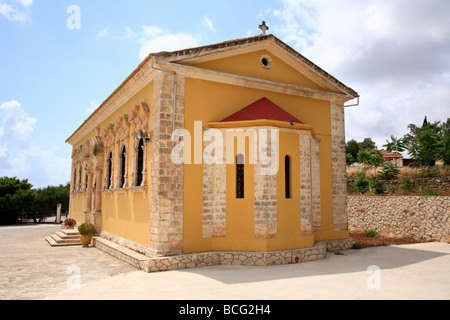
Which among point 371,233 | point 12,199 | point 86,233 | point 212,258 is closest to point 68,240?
point 86,233

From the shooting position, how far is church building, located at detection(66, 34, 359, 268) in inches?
348

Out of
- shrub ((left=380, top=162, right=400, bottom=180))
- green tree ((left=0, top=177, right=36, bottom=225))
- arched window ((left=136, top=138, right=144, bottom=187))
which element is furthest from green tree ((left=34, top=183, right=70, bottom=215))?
shrub ((left=380, top=162, right=400, bottom=180))

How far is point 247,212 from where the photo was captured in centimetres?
902

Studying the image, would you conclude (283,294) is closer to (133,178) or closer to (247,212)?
(247,212)

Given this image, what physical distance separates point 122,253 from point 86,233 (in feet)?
13.7

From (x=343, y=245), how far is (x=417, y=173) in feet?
A: 28.2

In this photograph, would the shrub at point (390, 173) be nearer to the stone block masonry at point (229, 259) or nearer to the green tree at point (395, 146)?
the green tree at point (395, 146)

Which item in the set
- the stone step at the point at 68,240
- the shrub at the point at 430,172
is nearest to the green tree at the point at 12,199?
the stone step at the point at 68,240

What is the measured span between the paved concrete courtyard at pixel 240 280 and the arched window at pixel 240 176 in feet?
6.49

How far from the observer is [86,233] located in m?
13.2

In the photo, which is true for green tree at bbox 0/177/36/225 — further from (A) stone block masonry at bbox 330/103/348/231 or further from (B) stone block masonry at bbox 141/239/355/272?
(A) stone block masonry at bbox 330/103/348/231

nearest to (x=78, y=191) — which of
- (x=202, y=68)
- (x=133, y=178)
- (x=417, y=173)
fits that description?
(x=133, y=178)

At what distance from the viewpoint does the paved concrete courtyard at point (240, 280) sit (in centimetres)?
604

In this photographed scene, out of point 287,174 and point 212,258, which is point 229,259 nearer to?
point 212,258
